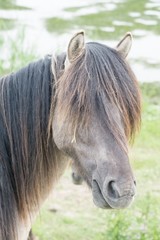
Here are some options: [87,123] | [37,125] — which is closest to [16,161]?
[37,125]

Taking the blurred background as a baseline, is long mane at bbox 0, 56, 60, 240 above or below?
above

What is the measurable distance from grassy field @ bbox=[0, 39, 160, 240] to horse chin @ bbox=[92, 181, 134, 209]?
645 millimetres

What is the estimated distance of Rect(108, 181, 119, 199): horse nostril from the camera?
8.58 feet

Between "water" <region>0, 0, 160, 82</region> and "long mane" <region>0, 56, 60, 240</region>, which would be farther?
"water" <region>0, 0, 160, 82</region>

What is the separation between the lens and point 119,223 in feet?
13.8

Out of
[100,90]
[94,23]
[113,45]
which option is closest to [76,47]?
[100,90]

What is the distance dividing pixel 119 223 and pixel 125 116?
5.03ft

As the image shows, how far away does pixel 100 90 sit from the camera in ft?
9.21

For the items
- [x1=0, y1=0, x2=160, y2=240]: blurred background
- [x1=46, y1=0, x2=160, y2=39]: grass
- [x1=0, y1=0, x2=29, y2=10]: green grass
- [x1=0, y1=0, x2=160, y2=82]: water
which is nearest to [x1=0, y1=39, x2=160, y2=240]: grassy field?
[x1=0, y1=0, x2=160, y2=240]: blurred background

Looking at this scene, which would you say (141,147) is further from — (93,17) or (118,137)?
(93,17)

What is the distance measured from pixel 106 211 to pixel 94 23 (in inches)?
266

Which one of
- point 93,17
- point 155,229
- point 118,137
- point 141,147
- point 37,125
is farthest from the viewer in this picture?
point 93,17

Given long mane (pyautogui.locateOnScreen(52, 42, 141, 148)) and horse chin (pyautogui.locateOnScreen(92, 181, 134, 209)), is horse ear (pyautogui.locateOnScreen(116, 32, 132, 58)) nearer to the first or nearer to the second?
long mane (pyautogui.locateOnScreen(52, 42, 141, 148))

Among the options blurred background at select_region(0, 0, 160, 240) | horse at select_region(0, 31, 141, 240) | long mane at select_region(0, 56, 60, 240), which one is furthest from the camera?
blurred background at select_region(0, 0, 160, 240)
